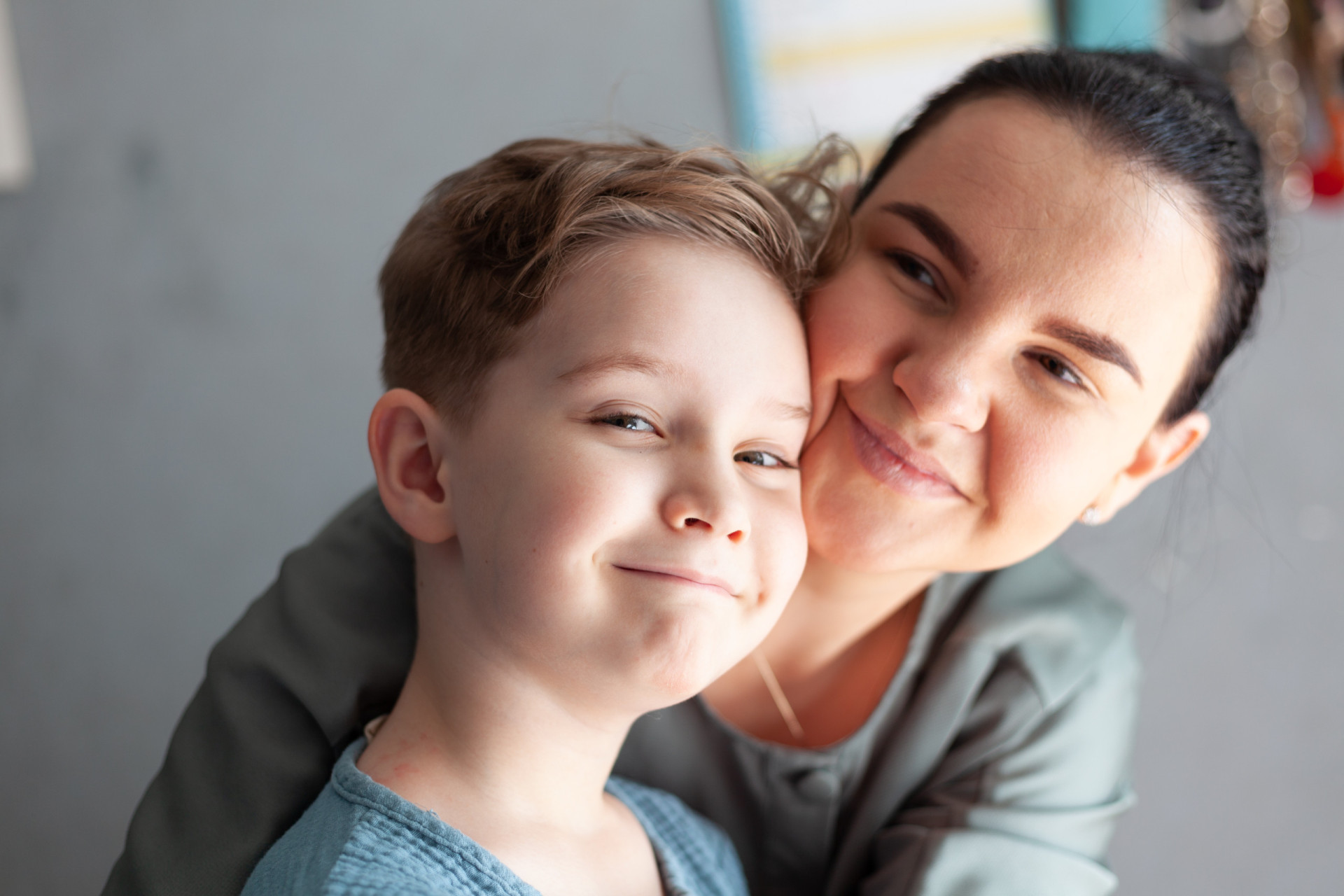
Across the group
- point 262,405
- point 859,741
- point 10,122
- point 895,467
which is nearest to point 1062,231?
point 895,467

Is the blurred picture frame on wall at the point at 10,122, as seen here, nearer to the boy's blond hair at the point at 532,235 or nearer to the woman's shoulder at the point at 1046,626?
the boy's blond hair at the point at 532,235

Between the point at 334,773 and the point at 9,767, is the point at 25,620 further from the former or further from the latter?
the point at 334,773

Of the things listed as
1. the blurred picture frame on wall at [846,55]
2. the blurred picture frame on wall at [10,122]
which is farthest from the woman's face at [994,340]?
the blurred picture frame on wall at [10,122]

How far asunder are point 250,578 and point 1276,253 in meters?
1.57

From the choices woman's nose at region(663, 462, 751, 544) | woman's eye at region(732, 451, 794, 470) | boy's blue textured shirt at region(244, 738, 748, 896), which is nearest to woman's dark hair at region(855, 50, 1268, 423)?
woman's eye at region(732, 451, 794, 470)

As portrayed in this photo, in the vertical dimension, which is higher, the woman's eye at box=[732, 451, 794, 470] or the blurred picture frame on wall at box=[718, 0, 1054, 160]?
the blurred picture frame on wall at box=[718, 0, 1054, 160]

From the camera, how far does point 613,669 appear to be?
73cm

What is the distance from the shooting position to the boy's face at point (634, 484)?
72 centimetres

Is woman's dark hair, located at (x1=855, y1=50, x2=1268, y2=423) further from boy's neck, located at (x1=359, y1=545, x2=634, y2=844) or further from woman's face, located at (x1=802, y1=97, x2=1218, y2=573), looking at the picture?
boy's neck, located at (x1=359, y1=545, x2=634, y2=844)

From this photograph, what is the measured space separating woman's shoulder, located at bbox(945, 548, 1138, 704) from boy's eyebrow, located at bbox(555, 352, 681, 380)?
57 cm

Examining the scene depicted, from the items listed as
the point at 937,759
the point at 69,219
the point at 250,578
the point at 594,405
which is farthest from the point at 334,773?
the point at 69,219

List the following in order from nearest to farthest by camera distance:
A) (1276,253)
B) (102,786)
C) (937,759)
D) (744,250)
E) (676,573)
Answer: (676,573) < (744,250) < (937,759) < (1276,253) < (102,786)

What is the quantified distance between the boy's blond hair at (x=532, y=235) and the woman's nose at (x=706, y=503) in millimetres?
181

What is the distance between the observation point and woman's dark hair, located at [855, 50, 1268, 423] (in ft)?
2.98
